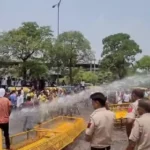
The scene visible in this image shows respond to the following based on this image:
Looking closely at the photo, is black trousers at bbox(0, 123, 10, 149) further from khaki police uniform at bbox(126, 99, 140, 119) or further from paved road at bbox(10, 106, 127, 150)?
khaki police uniform at bbox(126, 99, 140, 119)

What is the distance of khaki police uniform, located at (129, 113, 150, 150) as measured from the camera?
5059mm

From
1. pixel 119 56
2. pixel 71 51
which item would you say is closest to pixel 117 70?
pixel 119 56

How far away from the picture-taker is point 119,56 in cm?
5812

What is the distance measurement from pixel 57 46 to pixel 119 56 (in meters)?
14.3

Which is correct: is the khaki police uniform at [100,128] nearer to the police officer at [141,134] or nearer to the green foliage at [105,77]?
the police officer at [141,134]

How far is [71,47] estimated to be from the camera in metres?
48.1

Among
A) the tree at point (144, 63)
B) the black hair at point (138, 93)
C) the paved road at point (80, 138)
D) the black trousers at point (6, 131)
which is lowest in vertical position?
the paved road at point (80, 138)

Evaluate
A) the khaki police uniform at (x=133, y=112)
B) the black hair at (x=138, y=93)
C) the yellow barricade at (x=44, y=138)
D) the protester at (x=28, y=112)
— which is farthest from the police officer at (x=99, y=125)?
the protester at (x=28, y=112)

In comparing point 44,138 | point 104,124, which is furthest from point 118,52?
point 104,124

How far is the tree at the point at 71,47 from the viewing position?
47.7m

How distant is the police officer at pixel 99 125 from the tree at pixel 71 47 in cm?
4145

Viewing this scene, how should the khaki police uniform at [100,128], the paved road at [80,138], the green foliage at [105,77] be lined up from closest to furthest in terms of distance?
1. the khaki police uniform at [100,128]
2. the paved road at [80,138]
3. the green foliage at [105,77]

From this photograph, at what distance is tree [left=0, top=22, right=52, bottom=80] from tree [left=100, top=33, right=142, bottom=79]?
593 inches

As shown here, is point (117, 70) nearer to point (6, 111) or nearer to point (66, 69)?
point (66, 69)
